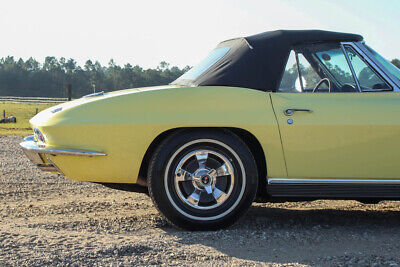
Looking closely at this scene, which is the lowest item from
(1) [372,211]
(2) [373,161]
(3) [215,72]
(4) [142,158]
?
(1) [372,211]

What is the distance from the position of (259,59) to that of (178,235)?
1.64 meters

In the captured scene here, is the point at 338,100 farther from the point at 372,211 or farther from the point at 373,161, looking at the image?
the point at 372,211

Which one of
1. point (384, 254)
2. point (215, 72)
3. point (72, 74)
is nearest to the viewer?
point (384, 254)

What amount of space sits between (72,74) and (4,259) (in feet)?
387

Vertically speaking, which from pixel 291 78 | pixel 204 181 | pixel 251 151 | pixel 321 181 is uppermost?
pixel 291 78

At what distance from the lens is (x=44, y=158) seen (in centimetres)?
429

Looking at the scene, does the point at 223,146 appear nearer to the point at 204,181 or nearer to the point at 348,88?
the point at 204,181

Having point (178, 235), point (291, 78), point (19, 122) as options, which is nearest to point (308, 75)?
point (291, 78)

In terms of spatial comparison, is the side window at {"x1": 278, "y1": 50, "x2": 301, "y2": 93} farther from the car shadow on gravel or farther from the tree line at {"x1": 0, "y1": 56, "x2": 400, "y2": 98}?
the tree line at {"x1": 0, "y1": 56, "x2": 400, "y2": 98}

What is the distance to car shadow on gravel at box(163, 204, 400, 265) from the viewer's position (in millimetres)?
3592

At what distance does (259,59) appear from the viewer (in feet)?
14.7

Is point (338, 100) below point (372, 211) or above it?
above

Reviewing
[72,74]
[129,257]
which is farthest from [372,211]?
[72,74]

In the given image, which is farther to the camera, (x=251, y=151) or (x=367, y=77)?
(x=367, y=77)
